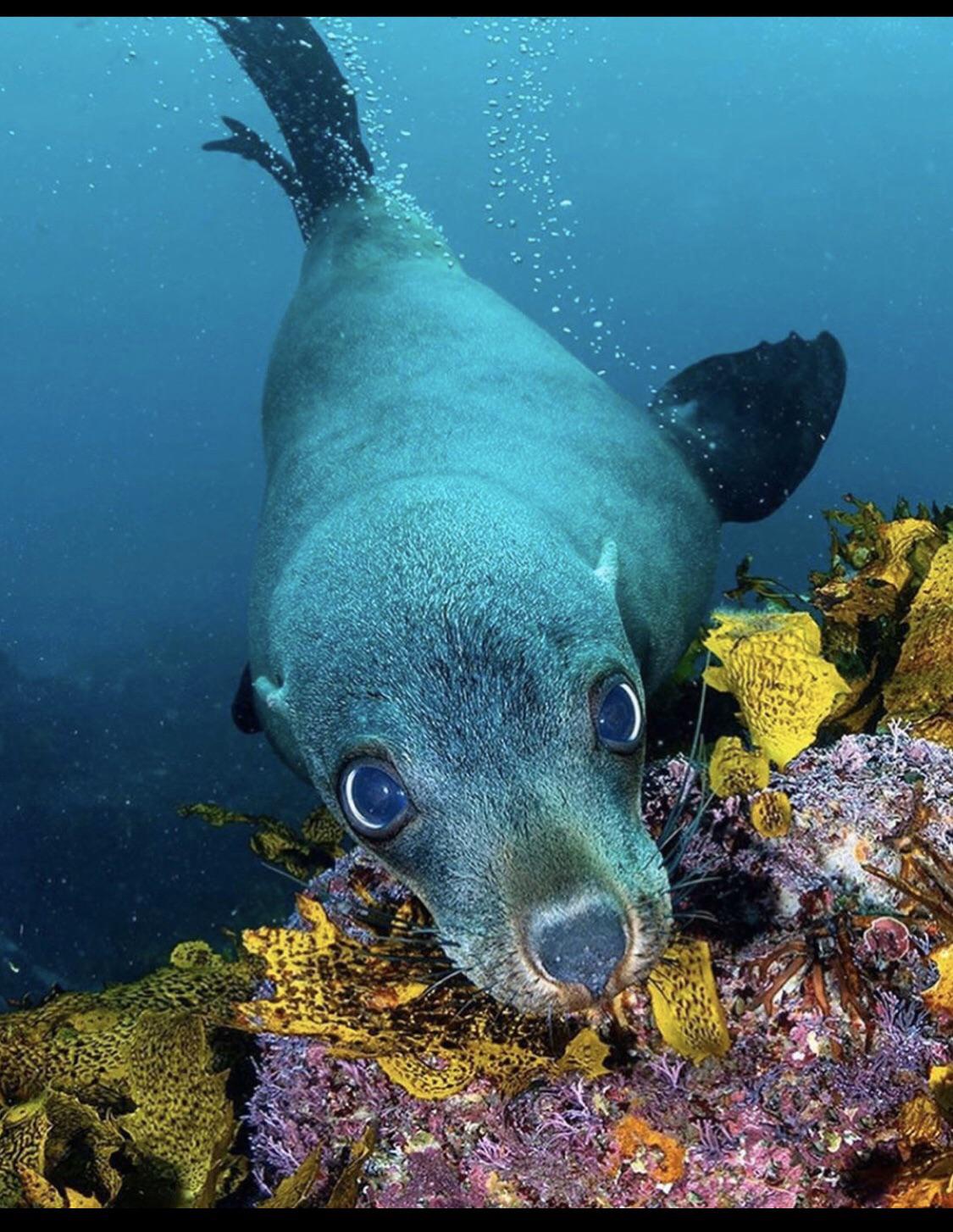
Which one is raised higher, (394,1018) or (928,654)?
(928,654)

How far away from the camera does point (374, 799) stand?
6.50ft

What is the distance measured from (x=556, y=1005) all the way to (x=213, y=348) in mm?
66098

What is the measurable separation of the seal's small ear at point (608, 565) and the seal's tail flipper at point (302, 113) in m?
4.36

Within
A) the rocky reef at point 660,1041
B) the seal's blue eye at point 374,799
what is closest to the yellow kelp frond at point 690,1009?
the rocky reef at point 660,1041

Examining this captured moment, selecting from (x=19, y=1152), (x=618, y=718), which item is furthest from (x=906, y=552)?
(x=19, y=1152)

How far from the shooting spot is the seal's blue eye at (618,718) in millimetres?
1961

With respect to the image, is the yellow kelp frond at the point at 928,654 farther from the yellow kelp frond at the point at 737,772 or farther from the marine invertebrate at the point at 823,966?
the marine invertebrate at the point at 823,966

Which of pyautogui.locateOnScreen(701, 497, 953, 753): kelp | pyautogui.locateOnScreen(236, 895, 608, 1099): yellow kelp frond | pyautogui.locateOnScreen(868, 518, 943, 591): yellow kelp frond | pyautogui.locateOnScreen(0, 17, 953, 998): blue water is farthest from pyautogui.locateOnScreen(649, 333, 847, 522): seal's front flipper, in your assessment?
pyautogui.locateOnScreen(0, 17, 953, 998): blue water

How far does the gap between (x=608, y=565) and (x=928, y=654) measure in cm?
97

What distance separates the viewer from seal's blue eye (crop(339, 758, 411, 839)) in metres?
1.95

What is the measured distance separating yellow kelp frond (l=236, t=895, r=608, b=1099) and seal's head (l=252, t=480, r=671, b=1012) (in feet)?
0.79

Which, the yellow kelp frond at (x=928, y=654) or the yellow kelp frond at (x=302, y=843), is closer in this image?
the yellow kelp frond at (x=928, y=654)

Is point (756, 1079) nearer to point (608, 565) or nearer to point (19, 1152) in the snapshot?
point (608, 565)

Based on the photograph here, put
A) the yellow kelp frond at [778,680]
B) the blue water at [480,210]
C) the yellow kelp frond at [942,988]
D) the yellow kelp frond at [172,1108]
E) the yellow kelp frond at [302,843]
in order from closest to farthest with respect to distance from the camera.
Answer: the yellow kelp frond at [942,988]
the yellow kelp frond at [778,680]
the yellow kelp frond at [172,1108]
the yellow kelp frond at [302,843]
the blue water at [480,210]
